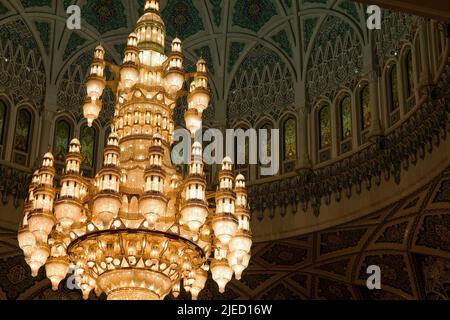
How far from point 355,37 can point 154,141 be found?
7.36m

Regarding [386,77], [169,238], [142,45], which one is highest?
[386,77]

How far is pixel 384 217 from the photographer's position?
1525 centimetres

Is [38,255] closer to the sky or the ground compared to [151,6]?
closer to the ground

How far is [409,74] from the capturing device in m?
15.2

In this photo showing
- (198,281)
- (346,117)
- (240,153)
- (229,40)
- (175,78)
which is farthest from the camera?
(229,40)

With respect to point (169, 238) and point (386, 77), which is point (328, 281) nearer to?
point (386, 77)

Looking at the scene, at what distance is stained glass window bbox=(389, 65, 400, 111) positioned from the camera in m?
15.4

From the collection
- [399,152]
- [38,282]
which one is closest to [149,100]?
[399,152]

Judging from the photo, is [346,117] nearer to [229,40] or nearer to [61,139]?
[229,40]

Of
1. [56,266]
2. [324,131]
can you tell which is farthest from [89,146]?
[56,266]

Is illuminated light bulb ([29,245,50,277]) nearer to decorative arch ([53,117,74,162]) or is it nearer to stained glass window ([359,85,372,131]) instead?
decorative arch ([53,117,74,162])

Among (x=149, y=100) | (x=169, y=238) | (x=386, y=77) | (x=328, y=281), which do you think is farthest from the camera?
(x=328, y=281)

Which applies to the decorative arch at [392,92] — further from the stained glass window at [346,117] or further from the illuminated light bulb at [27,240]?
the illuminated light bulb at [27,240]

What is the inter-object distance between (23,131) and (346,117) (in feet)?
21.1
